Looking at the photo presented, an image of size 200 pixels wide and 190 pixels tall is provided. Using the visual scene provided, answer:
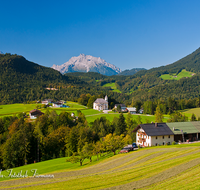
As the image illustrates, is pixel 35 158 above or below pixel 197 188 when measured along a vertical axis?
below

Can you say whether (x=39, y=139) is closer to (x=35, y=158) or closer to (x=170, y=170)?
(x=35, y=158)

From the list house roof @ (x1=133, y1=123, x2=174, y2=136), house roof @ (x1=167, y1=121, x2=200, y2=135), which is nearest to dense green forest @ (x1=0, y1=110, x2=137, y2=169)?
house roof @ (x1=133, y1=123, x2=174, y2=136)

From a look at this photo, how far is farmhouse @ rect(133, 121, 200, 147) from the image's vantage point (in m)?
45.4

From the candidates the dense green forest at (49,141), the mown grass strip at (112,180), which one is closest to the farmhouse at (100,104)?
the dense green forest at (49,141)

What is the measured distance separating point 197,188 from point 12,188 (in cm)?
1851

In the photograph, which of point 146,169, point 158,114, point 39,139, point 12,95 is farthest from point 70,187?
point 12,95

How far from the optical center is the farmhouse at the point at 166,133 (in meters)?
45.4

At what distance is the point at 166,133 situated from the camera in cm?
4575

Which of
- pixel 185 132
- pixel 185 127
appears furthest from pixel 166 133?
pixel 185 127

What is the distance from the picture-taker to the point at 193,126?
4975cm

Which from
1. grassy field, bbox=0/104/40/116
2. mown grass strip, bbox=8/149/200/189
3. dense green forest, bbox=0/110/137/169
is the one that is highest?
grassy field, bbox=0/104/40/116

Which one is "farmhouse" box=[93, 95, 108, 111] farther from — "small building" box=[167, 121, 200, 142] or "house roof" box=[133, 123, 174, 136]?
"small building" box=[167, 121, 200, 142]

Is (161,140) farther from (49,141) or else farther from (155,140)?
(49,141)

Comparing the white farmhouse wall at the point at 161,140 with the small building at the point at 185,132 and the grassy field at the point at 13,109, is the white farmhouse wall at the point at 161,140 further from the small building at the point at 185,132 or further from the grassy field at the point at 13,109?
the grassy field at the point at 13,109
